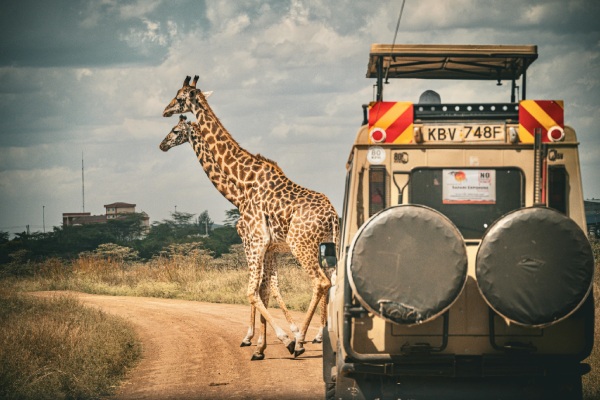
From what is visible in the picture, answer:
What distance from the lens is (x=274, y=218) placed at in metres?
12.1

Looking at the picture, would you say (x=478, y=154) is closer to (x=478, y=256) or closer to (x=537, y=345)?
(x=478, y=256)

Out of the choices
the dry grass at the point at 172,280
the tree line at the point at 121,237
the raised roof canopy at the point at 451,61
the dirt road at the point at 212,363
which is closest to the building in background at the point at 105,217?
the tree line at the point at 121,237

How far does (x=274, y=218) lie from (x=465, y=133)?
19.4ft

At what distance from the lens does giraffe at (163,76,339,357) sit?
11.7 m

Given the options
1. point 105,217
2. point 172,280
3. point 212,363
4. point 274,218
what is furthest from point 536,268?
point 105,217

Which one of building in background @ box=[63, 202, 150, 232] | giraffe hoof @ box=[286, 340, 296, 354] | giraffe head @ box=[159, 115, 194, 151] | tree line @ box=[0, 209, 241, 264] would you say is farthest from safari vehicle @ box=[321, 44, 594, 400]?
building in background @ box=[63, 202, 150, 232]

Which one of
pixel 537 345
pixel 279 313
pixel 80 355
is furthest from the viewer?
pixel 279 313

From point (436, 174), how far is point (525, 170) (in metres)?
0.68

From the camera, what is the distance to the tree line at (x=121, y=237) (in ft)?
157

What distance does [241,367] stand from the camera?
412 inches

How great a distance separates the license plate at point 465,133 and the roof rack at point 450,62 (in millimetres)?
986

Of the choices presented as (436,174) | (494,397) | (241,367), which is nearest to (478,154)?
(436,174)

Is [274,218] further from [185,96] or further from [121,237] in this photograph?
[121,237]

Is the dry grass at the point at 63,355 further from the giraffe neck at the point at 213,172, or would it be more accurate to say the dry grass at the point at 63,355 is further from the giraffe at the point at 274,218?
the giraffe neck at the point at 213,172
